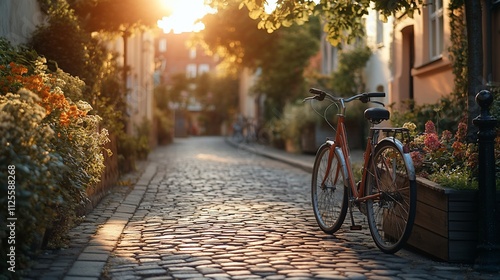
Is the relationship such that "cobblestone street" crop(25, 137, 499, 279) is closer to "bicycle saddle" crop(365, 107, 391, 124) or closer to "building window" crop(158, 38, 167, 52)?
"bicycle saddle" crop(365, 107, 391, 124)

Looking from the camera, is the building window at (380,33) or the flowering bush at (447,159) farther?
the building window at (380,33)

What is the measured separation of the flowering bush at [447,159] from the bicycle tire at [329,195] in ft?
2.31

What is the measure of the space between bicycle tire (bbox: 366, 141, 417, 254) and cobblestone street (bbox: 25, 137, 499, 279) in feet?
0.55

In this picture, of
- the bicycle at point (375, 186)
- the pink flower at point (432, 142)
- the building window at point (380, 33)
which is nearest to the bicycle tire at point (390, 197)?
the bicycle at point (375, 186)

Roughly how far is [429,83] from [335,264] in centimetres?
949

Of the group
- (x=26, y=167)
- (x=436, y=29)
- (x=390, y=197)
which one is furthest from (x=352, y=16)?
(x=26, y=167)

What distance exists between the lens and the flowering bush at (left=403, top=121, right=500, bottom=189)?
19.0 feet

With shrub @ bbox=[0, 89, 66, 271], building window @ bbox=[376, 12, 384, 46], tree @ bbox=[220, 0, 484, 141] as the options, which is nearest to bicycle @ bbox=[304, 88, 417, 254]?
tree @ bbox=[220, 0, 484, 141]

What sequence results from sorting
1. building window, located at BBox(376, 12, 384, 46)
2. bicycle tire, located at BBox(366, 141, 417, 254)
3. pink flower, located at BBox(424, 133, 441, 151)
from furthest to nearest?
building window, located at BBox(376, 12, 384, 46) → pink flower, located at BBox(424, 133, 441, 151) → bicycle tire, located at BBox(366, 141, 417, 254)

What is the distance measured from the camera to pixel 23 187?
4.44 metres

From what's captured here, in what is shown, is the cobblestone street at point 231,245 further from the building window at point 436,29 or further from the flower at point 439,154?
the building window at point 436,29

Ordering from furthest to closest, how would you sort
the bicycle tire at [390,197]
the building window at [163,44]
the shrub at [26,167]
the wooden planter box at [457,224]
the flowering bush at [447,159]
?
the building window at [163,44] → the flowering bush at [447,159] → the bicycle tire at [390,197] → the wooden planter box at [457,224] → the shrub at [26,167]

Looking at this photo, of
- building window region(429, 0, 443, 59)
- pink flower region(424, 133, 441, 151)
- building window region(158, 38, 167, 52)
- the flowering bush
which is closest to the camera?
A: the flowering bush

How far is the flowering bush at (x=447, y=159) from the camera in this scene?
5793 millimetres
